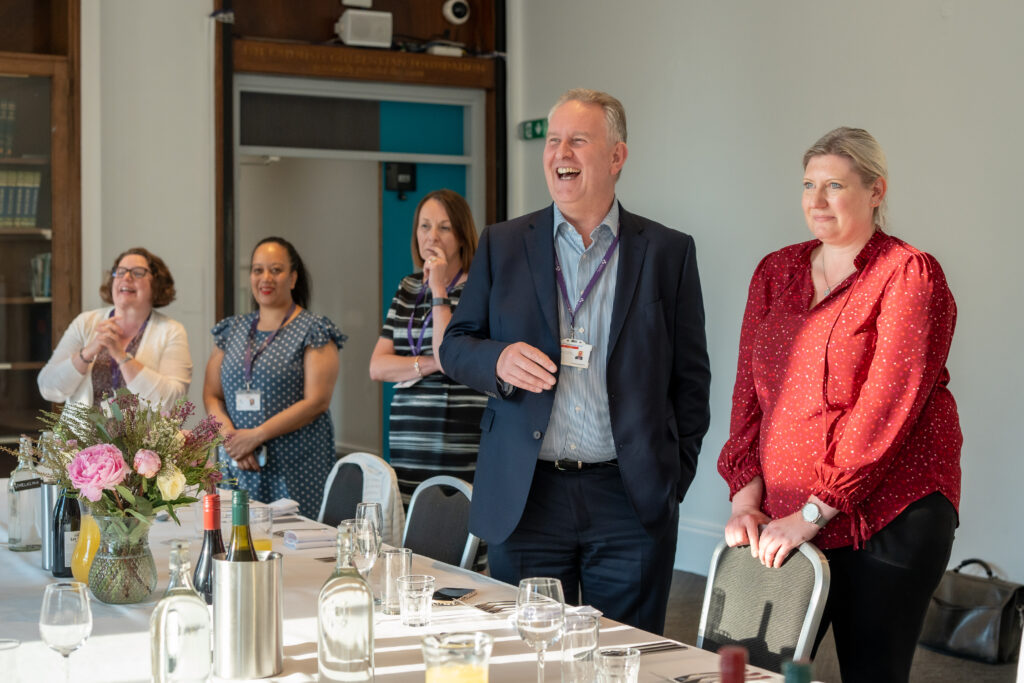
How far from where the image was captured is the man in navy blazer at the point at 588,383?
2744mm

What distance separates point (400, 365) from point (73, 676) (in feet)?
6.89

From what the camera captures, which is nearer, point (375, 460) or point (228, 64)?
point (375, 460)

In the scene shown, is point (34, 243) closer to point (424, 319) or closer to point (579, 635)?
point (424, 319)

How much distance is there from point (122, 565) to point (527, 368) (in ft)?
3.24

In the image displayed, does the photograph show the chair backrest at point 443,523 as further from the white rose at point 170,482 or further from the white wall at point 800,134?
the white wall at point 800,134

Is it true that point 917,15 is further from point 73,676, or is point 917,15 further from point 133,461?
point 73,676

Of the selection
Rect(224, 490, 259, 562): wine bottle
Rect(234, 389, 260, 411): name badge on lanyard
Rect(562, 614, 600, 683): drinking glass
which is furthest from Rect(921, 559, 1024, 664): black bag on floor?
Rect(224, 490, 259, 562): wine bottle

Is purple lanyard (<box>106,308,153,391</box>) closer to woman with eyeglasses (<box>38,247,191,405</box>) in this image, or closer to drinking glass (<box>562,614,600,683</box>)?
woman with eyeglasses (<box>38,247,191,405</box>)

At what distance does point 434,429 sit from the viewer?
3855 millimetres

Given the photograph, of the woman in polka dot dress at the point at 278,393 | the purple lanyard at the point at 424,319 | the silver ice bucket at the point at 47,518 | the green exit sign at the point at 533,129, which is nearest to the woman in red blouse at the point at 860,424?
the purple lanyard at the point at 424,319

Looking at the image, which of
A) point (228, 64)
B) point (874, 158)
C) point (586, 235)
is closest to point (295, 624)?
point (586, 235)

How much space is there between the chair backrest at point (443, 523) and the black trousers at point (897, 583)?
3.29 ft

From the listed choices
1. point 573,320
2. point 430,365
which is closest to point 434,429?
point 430,365

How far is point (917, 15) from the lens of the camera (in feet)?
16.3
